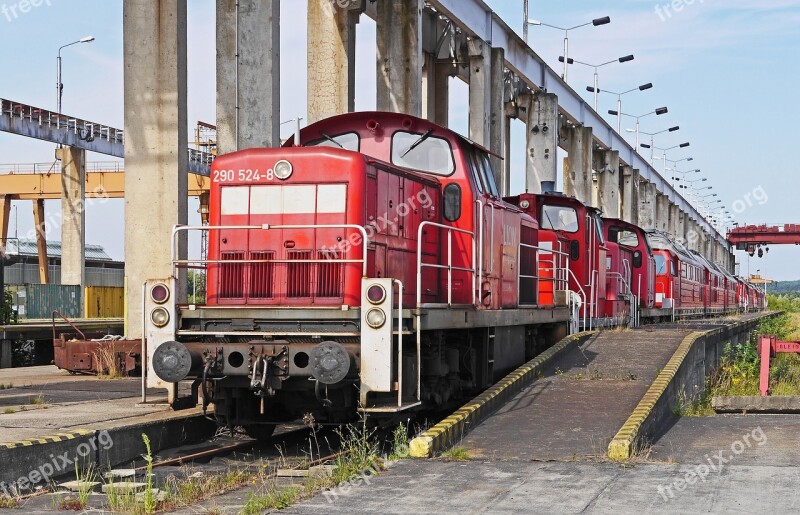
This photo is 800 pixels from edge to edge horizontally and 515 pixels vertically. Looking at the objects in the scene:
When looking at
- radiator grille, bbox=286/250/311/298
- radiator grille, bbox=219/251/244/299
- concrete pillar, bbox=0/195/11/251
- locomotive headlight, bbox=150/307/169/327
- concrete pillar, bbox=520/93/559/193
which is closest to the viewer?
locomotive headlight, bbox=150/307/169/327

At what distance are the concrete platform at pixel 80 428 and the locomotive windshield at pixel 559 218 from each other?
8.81 m

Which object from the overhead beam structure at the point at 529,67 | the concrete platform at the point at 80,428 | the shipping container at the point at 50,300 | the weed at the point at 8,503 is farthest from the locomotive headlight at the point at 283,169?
the shipping container at the point at 50,300

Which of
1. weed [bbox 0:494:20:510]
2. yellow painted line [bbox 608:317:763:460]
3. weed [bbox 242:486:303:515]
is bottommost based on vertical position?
weed [bbox 0:494:20:510]

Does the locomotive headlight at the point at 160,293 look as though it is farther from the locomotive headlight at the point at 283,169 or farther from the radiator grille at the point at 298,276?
the locomotive headlight at the point at 283,169

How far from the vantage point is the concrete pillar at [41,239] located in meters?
48.6

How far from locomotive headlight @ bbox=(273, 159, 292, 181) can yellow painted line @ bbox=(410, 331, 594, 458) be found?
290 cm

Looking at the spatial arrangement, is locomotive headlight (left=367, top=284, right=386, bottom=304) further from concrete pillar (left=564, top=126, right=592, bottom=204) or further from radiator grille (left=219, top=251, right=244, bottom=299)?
concrete pillar (left=564, top=126, right=592, bottom=204)

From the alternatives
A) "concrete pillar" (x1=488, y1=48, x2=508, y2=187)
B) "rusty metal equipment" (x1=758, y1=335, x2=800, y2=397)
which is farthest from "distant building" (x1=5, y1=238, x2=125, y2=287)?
"rusty metal equipment" (x1=758, y1=335, x2=800, y2=397)

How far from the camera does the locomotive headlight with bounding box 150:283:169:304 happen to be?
9.52 m

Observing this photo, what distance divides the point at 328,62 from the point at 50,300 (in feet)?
86.2

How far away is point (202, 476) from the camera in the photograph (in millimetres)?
8172

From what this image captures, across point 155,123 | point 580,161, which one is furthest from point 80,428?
point 580,161

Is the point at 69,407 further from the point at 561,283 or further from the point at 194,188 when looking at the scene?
the point at 194,188

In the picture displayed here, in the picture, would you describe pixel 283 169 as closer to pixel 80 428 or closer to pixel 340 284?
pixel 340 284
